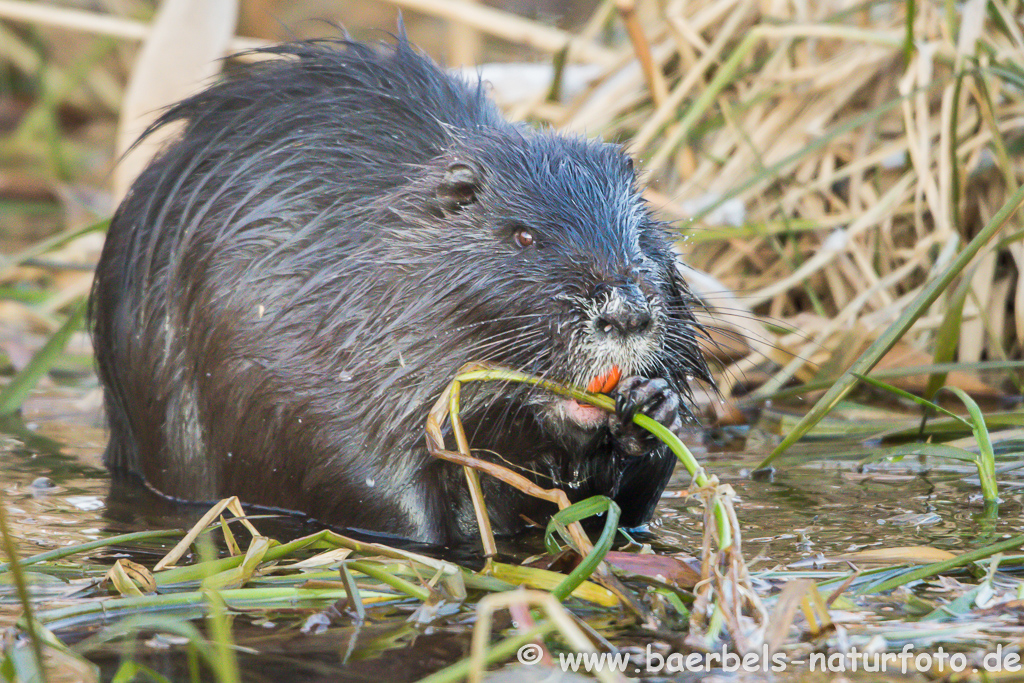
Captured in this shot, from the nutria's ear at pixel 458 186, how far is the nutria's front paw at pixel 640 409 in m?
0.60

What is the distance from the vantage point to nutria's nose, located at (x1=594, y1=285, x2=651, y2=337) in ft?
8.14

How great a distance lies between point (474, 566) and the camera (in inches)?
99.6

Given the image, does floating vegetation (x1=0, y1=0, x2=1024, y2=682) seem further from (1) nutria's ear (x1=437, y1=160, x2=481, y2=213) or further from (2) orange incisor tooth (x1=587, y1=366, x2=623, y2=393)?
(1) nutria's ear (x1=437, y1=160, x2=481, y2=213)

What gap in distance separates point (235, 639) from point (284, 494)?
3.31ft

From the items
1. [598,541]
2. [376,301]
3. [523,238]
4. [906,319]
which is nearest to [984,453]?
[906,319]

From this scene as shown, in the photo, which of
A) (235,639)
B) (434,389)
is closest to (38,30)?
(434,389)

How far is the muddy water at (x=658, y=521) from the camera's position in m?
1.93

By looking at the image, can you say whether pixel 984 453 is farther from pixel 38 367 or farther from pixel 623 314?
pixel 38 367

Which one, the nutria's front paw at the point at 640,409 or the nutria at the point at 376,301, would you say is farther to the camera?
the nutria at the point at 376,301

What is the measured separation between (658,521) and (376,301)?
809mm

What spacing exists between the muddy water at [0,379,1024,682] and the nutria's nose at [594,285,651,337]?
1.14 ft

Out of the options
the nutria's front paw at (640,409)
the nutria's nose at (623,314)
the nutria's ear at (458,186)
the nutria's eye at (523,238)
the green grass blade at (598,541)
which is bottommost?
the green grass blade at (598,541)

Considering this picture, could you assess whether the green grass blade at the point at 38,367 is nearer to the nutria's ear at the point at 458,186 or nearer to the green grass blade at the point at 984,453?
the nutria's ear at the point at 458,186

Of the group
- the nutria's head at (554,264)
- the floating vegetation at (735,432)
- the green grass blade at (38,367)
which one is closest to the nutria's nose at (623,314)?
the nutria's head at (554,264)
